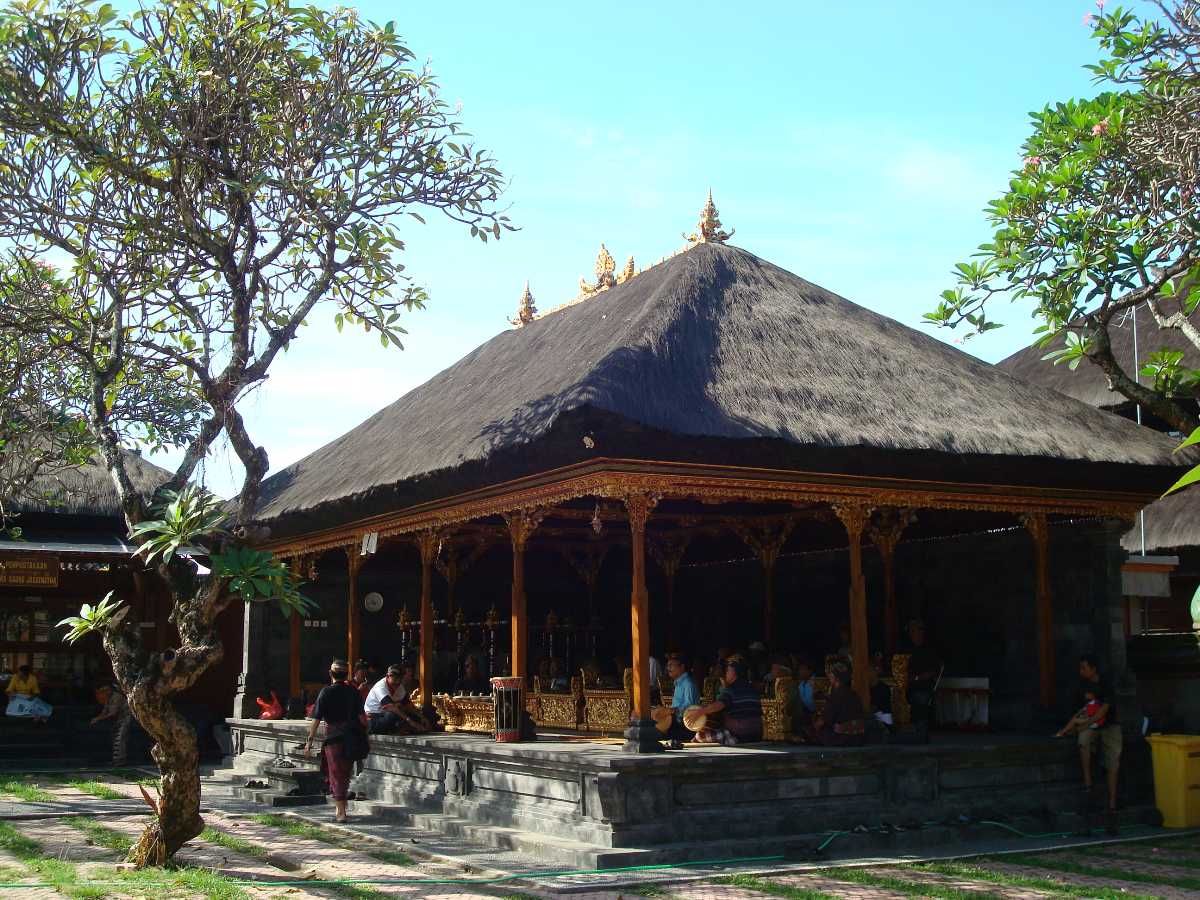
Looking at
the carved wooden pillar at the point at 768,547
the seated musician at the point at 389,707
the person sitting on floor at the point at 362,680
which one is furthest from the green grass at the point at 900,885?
the person sitting on floor at the point at 362,680

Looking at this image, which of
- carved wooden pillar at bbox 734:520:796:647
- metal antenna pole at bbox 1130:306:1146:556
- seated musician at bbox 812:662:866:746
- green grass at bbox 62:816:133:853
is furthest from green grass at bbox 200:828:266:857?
metal antenna pole at bbox 1130:306:1146:556

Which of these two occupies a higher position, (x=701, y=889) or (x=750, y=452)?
(x=750, y=452)

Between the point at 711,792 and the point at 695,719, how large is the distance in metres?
1.38

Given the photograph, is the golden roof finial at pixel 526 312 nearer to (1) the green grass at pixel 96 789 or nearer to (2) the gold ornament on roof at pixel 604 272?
(2) the gold ornament on roof at pixel 604 272

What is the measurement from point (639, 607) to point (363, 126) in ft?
15.6

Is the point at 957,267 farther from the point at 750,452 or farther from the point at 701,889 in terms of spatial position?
the point at 701,889

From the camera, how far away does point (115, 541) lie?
797 inches

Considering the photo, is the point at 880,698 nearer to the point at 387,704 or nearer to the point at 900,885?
the point at 900,885

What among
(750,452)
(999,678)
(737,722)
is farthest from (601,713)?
(999,678)

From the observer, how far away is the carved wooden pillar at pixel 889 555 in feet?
43.0

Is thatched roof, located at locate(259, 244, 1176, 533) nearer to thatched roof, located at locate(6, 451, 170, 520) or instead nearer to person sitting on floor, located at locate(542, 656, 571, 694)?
person sitting on floor, located at locate(542, 656, 571, 694)

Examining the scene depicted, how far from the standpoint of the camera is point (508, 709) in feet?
38.2

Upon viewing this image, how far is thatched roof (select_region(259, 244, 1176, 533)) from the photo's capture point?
33.6 feet

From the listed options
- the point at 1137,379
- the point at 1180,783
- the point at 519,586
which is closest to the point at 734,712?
the point at 519,586
